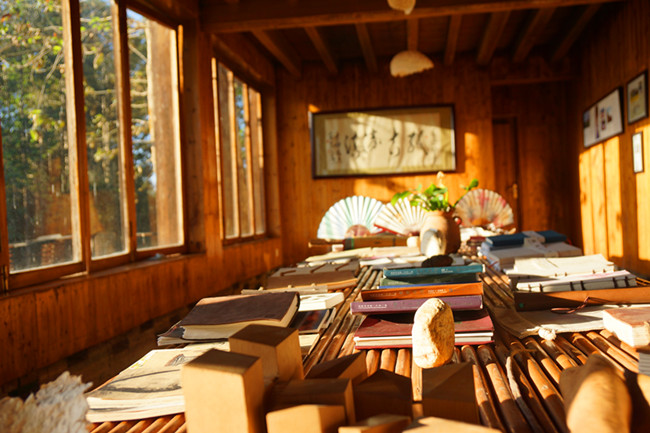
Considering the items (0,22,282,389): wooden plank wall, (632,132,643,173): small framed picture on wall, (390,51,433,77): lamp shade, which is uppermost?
(390,51,433,77): lamp shade

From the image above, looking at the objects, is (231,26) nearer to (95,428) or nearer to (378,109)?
(378,109)

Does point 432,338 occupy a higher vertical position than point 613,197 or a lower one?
lower

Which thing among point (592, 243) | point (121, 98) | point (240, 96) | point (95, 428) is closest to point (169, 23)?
point (121, 98)

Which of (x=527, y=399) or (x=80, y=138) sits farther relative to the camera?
(x=80, y=138)

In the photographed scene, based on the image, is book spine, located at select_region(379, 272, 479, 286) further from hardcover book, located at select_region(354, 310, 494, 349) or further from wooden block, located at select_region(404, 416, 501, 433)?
wooden block, located at select_region(404, 416, 501, 433)

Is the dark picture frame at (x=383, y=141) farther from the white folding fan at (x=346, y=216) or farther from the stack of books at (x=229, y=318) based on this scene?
the stack of books at (x=229, y=318)

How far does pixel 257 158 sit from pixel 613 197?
389 cm

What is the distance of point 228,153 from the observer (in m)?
5.15

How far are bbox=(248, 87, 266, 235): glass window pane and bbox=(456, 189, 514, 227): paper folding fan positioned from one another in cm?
264

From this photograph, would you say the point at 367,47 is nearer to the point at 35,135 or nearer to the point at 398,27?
the point at 398,27

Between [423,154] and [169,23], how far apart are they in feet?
11.0

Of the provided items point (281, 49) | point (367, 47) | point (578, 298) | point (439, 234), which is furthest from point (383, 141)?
point (578, 298)

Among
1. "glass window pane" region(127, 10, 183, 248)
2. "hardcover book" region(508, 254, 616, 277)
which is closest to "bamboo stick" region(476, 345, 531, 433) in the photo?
"hardcover book" region(508, 254, 616, 277)

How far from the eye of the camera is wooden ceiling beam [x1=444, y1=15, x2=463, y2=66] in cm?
494
